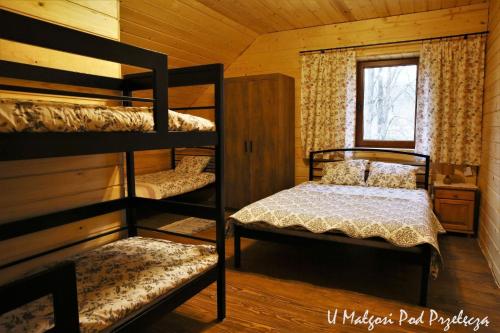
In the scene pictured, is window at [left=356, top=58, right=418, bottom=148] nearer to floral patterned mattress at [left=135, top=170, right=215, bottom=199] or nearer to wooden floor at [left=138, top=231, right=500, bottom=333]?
wooden floor at [left=138, top=231, right=500, bottom=333]

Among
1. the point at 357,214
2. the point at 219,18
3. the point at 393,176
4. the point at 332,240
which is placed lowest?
the point at 332,240

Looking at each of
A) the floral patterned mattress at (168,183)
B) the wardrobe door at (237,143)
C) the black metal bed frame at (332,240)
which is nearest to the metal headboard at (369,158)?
the wardrobe door at (237,143)

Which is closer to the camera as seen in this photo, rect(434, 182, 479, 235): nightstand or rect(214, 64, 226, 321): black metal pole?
rect(214, 64, 226, 321): black metal pole

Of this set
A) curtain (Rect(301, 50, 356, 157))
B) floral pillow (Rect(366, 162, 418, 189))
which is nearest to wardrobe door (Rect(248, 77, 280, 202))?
curtain (Rect(301, 50, 356, 157))

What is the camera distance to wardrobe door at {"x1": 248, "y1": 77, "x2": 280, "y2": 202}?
4449 millimetres

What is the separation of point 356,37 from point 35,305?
4.19 m

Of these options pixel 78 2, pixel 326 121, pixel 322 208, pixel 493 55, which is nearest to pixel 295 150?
pixel 326 121

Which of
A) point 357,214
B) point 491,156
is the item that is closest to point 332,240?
point 357,214

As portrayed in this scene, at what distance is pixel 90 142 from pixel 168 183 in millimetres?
2864

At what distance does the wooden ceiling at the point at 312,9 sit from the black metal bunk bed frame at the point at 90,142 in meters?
1.96

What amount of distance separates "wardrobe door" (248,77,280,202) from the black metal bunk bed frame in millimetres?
2284

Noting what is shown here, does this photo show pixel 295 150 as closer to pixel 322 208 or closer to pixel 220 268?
pixel 322 208

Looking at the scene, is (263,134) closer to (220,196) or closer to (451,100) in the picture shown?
(451,100)

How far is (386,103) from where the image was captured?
14.5ft
